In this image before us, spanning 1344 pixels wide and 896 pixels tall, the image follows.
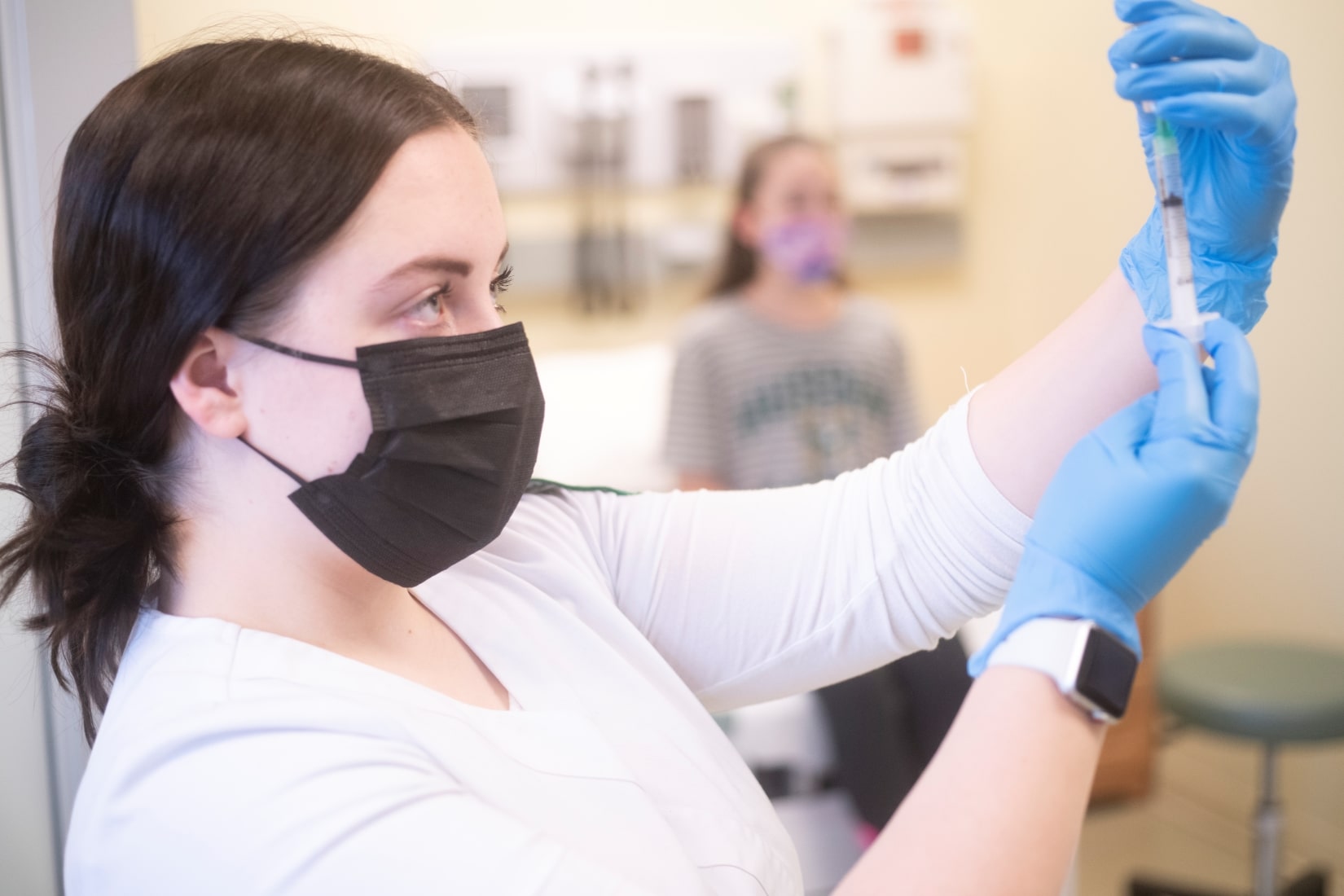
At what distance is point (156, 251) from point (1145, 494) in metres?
0.72

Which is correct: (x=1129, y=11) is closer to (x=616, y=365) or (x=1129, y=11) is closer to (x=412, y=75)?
(x=412, y=75)

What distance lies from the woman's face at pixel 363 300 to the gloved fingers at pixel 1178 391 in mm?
514

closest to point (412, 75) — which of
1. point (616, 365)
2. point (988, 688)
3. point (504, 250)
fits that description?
point (504, 250)

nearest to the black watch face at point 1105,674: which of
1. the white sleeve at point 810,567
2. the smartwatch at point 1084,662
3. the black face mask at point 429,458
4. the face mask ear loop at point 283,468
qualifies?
the smartwatch at point 1084,662

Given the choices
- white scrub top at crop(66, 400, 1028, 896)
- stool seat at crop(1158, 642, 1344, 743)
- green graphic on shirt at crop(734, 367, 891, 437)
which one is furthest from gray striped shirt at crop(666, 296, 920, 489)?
white scrub top at crop(66, 400, 1028, 896)

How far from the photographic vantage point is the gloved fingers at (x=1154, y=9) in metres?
0.79

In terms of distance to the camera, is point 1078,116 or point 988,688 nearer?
point 988,688

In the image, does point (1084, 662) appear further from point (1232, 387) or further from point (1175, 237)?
point (1175, 237)

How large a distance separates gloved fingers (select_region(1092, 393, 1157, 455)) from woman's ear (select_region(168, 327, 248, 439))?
0.64 m

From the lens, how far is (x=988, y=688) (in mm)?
710

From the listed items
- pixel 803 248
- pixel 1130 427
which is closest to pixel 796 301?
pixel 803 248

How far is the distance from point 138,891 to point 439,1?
2.47 meters

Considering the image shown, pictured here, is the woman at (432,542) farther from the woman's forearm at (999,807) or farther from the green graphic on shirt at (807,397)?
the green graphic on shirt at (807,397)

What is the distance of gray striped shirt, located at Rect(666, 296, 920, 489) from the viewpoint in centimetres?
250
